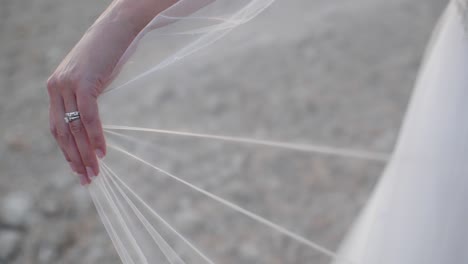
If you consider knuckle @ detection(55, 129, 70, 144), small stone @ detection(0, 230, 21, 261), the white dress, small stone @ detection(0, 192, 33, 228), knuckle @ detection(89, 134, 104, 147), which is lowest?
small stone @ detection(0, 230, 21, 261)

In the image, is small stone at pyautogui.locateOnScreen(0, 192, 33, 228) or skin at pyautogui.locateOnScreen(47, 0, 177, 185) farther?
small stone at pyautogui.locateOnScreen(0, 192, 33, 228)

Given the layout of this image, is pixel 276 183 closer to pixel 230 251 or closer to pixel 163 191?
pixel 230 251

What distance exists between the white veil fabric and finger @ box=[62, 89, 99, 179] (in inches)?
1.3

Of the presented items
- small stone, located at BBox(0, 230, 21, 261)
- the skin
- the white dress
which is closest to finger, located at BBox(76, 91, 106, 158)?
the skin

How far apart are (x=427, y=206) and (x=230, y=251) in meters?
0.99

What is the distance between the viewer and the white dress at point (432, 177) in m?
0.79

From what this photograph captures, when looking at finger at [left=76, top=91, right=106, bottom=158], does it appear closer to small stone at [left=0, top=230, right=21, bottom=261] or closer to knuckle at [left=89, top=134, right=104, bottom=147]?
knuckle at [left=89, top=134, right=104, bottom=147]

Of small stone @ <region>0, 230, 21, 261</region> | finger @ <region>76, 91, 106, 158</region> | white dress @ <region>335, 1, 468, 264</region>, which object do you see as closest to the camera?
finger @ <region>76, 91, 106, 158</region>

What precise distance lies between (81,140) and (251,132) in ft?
4.51

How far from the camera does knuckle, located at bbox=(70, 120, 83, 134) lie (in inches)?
26.9

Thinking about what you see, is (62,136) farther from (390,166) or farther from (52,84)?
(390,166)

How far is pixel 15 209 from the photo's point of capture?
185cm

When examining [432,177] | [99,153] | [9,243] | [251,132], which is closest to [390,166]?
[432,177]

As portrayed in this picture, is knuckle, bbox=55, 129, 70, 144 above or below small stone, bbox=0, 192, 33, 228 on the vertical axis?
above
